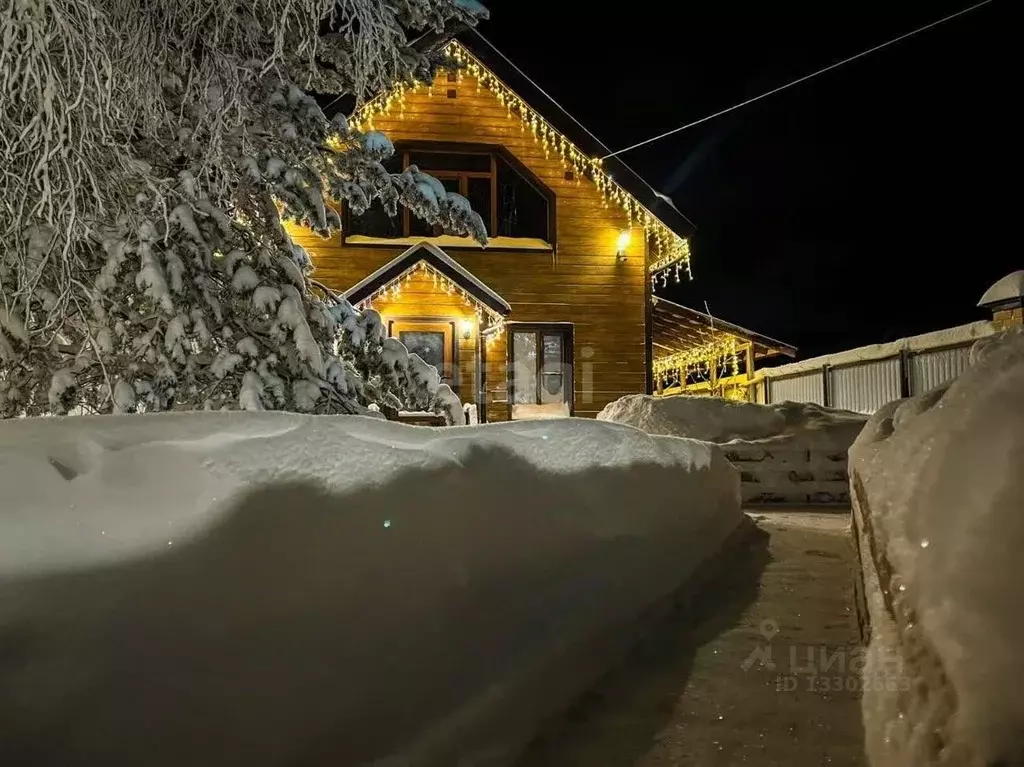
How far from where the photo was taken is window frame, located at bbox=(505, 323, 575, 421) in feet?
48.5

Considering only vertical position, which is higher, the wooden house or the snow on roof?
the wooden house

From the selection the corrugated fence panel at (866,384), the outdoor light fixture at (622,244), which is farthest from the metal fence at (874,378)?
the outdoor light fixture at (622,244)

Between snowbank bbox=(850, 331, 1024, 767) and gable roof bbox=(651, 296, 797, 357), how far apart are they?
47.6 ft

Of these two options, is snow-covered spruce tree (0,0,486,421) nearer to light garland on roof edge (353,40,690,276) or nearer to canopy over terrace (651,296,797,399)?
light garland on roof edge (353,40,690,276)

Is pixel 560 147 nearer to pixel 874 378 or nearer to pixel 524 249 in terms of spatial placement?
pixel 524 249

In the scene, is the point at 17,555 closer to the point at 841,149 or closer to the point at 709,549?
the point at 709,549

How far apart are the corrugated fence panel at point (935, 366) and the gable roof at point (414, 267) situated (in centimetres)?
732

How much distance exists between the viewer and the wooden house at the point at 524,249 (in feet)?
47.1

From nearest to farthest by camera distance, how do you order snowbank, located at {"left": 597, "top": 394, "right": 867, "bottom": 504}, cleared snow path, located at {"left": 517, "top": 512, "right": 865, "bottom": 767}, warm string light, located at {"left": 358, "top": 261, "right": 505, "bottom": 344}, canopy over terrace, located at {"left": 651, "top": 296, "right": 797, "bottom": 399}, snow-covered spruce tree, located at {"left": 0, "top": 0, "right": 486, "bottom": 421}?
cleared snow path, located at {"left": 517, "top": 512, "right": 865, "bottom": 767} → snow-covered spruce tree, located at {"left": 0, "top": 0, "right": 486, "bottom": 421} → snowbank, located at {"left": 597, "top": 394, "right": 867, "bottom": 504} → warm string light, located at {"left": 358, "top": 261, "right": 505, "bottom": 344} → canopy over terrace, located at {"left": 651, "top": 296, "right": 797, "bottom": 399}

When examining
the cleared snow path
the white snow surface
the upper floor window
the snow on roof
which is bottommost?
the cleared snow path

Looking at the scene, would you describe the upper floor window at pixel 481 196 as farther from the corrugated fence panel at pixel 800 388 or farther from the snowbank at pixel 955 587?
the snowbank at pixel 955 587

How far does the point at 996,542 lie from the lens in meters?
1.43

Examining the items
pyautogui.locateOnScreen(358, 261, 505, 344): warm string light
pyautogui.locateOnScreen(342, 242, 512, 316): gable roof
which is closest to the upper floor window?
pyautogui.locateOnScreen(358, 261, 505, 344): warm string light

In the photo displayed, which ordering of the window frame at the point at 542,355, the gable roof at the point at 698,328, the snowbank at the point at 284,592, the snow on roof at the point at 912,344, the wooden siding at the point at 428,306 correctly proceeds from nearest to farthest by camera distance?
the snowbank at the point at 284,592
the snow on roof at the point at 912,344
the wooden siding at the point at 428,306
the window frame at the point at 542,355
the gable roof at the point at 698,328
